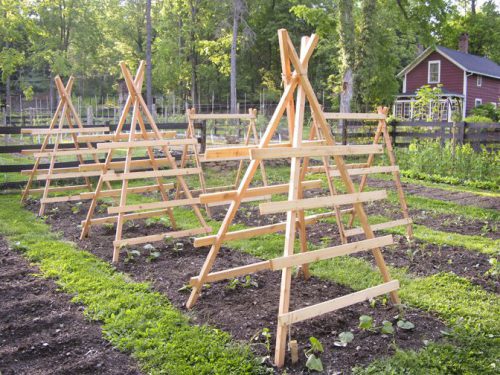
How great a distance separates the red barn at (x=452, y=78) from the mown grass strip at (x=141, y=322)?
97.4ft

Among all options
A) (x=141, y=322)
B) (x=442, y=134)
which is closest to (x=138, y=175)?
(x=141, y=322)

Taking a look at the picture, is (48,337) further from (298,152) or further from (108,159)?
(108,159)

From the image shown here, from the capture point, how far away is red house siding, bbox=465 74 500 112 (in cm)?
3316

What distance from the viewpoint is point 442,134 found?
12.9m

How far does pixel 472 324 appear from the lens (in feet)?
12.2

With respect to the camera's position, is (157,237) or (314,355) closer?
(314,355)

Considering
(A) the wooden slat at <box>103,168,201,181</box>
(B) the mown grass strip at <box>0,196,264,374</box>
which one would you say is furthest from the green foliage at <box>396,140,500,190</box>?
(B) the mown grass strip at <box>0,196,264,374</box>

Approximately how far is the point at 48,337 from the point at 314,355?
1.89 metres

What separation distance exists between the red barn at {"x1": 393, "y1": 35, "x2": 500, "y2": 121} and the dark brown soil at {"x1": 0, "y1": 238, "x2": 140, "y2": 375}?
30.5 meters

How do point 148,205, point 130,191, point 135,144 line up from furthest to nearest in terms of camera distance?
1. point 130,191
2. point 148,205
3. point 135,144

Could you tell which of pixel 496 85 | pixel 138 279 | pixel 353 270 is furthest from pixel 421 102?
pixel 496 85

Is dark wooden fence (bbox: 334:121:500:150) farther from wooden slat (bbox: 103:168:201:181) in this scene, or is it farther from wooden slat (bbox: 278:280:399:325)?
wooden slat (bbox: 278:280:399:325)

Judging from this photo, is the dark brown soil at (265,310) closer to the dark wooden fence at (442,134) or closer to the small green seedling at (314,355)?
the small green seedling at (314,355)

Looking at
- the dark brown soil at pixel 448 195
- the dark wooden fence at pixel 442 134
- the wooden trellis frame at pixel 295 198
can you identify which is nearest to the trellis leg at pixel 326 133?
the wooden trellis frame at pixel 295 198
